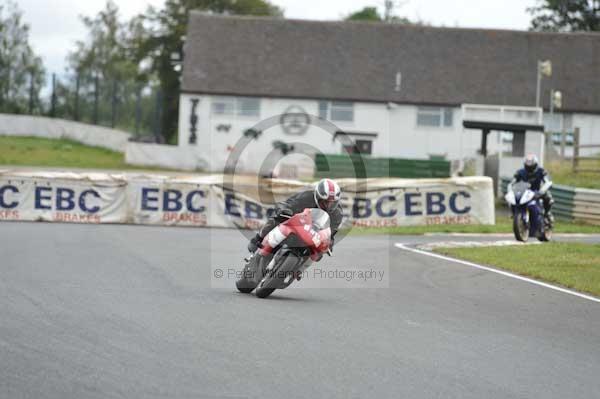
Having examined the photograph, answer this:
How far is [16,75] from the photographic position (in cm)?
6512

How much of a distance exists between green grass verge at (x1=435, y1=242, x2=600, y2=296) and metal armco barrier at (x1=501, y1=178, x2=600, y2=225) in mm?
8261

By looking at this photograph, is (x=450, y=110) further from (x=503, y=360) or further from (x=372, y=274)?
(x=503, y=360)

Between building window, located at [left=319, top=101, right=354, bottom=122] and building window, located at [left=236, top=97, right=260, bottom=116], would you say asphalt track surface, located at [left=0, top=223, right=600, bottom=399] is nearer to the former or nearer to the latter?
building window, located at [left=319, top=101, right=354, bottom=122]

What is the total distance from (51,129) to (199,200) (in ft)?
124

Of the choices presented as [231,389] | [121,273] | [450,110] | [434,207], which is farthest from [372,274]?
[450,110]

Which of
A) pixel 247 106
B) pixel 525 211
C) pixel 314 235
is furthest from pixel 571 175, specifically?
pixel 314 235

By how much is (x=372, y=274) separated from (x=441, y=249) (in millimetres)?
4633

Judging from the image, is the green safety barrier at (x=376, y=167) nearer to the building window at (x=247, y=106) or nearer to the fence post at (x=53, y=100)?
the building window at (x=247, y=106)

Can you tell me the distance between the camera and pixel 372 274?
15016 mm

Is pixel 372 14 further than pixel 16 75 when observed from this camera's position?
Yes

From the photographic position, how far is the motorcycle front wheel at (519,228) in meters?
20.6

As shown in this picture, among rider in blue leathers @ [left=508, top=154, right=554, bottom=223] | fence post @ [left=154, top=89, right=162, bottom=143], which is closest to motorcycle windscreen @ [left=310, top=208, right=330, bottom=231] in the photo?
rider in blue leathers @ [left=508, top=154, right=554, bottom=223]

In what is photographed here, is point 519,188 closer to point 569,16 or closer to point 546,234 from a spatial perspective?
point 546,234

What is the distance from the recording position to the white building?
187 ft
